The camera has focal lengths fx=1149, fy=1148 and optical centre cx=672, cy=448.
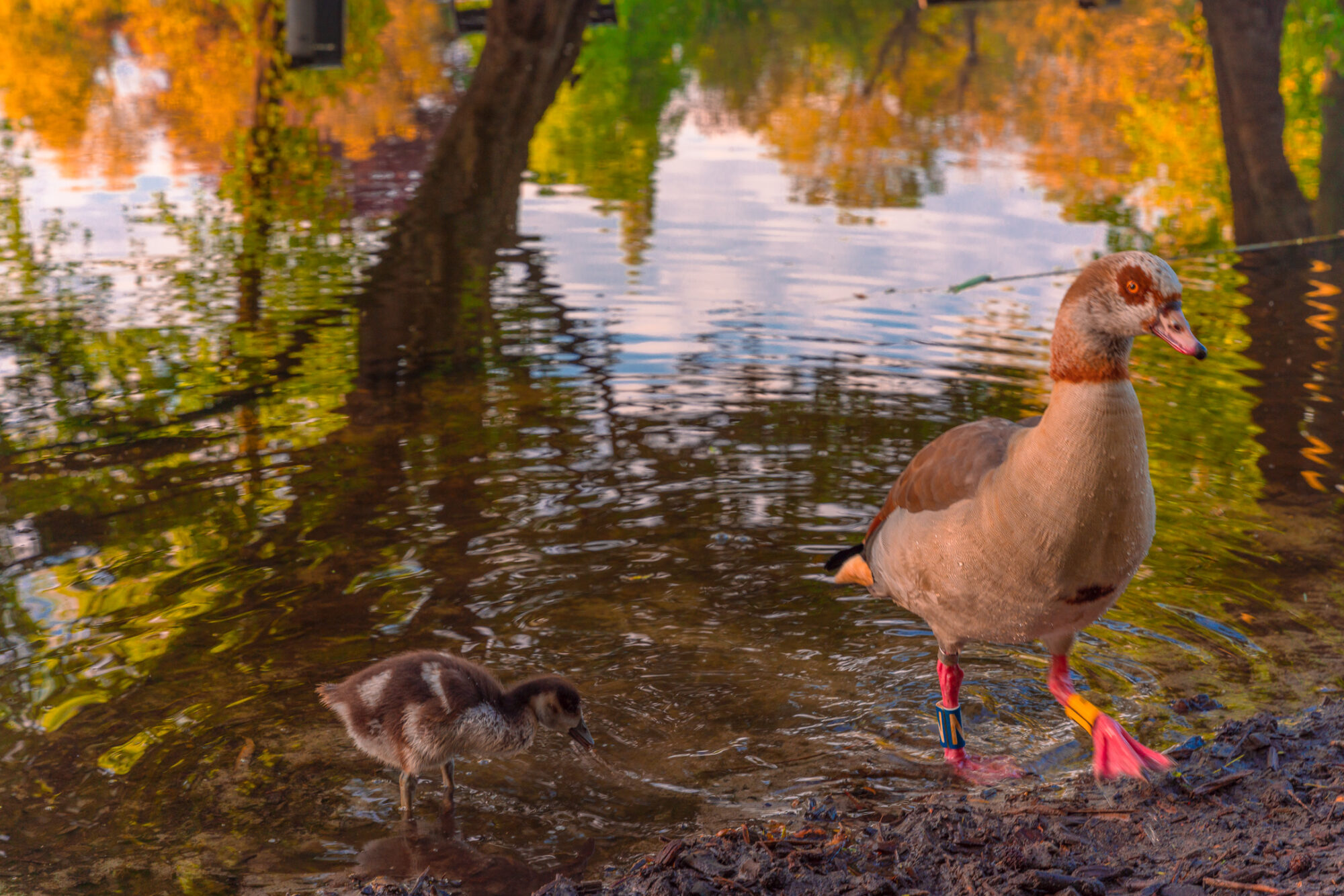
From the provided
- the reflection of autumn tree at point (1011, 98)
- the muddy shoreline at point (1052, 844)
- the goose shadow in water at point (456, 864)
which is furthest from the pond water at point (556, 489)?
the reflection of autumn tree at point (1011, 98)

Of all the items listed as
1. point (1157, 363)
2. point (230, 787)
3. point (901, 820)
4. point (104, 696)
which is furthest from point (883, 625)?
point (1157, 363)

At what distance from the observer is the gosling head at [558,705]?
16.4 ft

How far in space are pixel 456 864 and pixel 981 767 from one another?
7.62 ft

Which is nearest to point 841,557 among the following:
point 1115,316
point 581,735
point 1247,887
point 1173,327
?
point 581,735

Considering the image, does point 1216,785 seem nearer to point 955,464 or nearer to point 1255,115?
point 955,464

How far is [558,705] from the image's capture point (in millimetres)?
5020

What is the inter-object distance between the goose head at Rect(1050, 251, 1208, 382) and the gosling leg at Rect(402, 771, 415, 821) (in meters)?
3.11

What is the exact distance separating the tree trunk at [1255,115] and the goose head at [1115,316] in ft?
49.9

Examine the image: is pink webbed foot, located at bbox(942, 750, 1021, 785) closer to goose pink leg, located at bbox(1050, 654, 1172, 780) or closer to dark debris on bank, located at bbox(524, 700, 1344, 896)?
dark debris on bank, located at bbox(524, 700, 1344, 896)

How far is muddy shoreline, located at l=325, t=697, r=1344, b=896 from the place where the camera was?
A: 394 cm

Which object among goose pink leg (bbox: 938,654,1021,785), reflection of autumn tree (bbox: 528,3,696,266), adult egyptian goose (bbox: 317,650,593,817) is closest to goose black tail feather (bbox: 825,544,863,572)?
goose pink leg (bbox: 938,654,1021,785)

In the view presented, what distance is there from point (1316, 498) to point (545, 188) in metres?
17.2

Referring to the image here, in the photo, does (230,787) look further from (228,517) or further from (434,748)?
(228,517)

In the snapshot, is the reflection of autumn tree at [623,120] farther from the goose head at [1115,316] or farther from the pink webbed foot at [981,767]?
the goose head at [1115,316]
